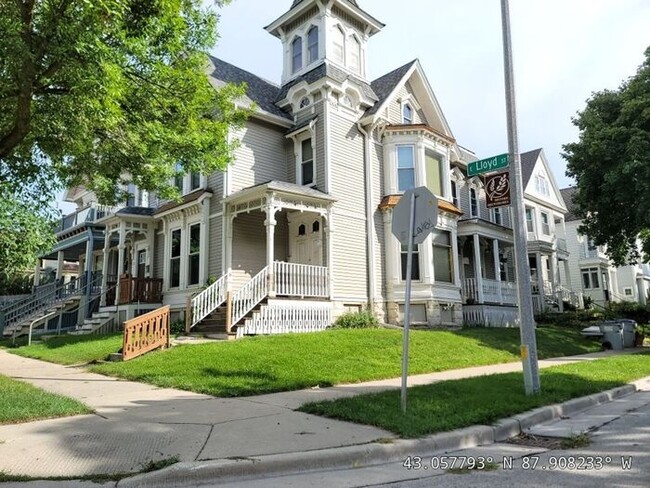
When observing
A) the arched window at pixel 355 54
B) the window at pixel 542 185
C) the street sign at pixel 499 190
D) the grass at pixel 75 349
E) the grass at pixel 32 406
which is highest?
the arched window at pixel 355 54

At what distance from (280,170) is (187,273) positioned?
5.22m

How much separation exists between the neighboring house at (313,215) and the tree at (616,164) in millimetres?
4472

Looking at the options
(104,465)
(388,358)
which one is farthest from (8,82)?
(388,358)

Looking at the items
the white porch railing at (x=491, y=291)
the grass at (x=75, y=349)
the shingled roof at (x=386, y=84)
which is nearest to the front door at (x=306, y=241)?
the shingled roof at (x=386, y=84)

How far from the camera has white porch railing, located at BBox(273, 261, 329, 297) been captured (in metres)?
16.3

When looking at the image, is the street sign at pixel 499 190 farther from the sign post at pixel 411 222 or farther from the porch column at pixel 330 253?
the porch column at pixel 330 253

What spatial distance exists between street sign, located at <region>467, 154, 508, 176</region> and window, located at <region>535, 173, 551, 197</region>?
26989 millimetres

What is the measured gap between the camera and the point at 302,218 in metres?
19.1

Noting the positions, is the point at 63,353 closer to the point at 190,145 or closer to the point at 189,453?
the point at 190,145

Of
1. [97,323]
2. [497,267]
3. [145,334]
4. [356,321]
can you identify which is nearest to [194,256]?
[97,323]

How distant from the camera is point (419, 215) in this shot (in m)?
6.53

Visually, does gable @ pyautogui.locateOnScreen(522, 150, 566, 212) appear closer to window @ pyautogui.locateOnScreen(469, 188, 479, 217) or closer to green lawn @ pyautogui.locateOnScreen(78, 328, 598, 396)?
window @ pyautogui.locateOnScreen(469, 188, 479, 217)

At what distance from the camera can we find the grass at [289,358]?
9.27m

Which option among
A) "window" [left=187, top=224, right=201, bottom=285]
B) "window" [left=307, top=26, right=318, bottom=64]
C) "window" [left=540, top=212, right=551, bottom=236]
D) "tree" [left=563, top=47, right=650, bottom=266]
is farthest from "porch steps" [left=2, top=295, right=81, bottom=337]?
"window" [left=540, top=212, right=551, bottom=236]
